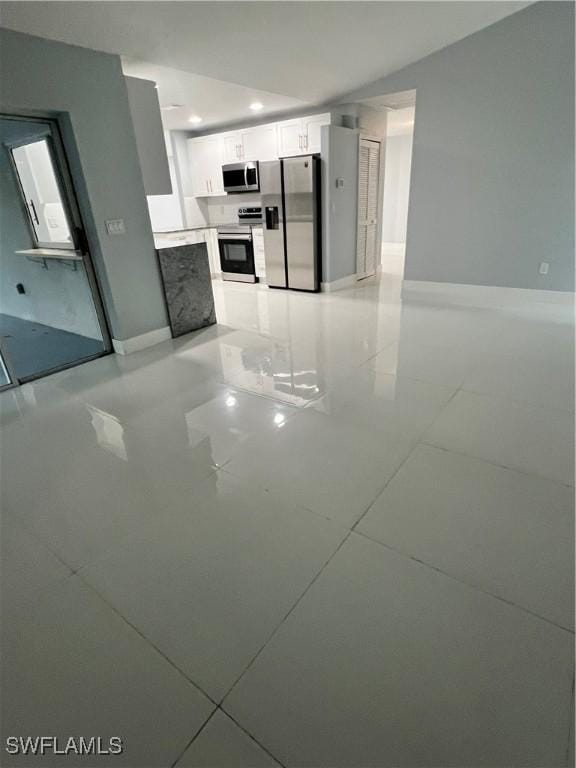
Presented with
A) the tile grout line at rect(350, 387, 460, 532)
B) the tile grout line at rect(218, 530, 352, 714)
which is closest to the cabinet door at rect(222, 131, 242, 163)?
the tile grout line at rect(350, 387, 460, 532)

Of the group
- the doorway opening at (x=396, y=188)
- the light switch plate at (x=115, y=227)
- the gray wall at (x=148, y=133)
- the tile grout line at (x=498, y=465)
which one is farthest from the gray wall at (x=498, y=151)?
the light switch plate at (x=115, y=227)

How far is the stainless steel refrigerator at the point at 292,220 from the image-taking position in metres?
5.47

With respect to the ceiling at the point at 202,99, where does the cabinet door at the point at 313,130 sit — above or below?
below

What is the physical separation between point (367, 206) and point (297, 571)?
6171 mm

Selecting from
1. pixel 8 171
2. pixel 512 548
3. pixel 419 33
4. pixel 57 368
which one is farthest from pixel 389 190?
pixel 512 548

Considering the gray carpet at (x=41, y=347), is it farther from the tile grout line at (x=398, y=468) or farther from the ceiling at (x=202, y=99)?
the tile grout line at (x=398, y=468)

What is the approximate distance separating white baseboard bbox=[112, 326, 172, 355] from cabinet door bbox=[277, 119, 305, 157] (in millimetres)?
3948

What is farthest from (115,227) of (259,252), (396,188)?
(396,188)

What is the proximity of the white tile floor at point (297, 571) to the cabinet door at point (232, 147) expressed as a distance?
5.47 meters

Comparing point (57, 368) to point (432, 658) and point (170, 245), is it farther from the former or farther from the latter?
point (432, 658)

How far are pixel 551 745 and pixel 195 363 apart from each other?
3.14 metres

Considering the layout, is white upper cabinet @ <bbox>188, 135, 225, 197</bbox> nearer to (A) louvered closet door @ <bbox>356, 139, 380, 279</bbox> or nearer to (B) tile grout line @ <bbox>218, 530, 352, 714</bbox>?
(A) louvered closet door @ <bbox>356, 139, 380, 279</bbox>

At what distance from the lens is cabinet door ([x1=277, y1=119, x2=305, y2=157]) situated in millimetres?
5980
